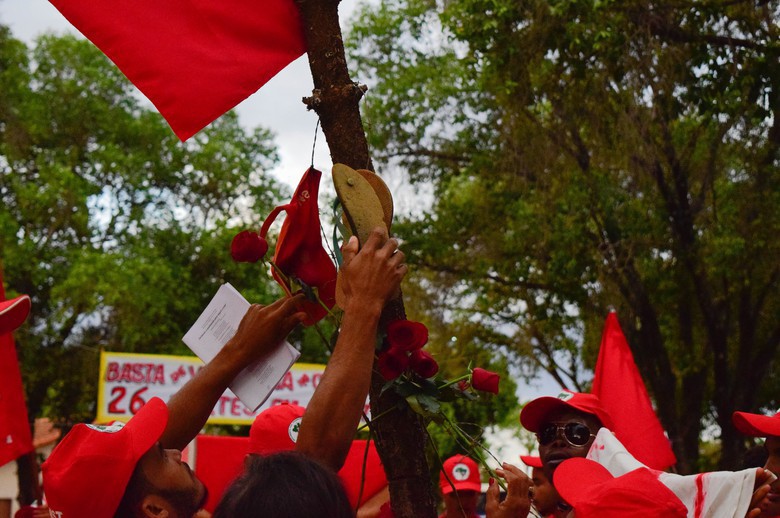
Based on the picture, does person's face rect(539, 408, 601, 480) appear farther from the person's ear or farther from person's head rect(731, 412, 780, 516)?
the person's ear

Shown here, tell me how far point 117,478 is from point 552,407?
2.22 meters

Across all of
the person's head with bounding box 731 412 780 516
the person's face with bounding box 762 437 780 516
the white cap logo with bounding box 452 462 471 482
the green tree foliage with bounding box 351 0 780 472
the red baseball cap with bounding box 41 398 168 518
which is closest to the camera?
the red baseball cap with bounding box 41 398 168 518

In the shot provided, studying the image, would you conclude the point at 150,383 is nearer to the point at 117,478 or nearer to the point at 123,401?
the point at 123,401

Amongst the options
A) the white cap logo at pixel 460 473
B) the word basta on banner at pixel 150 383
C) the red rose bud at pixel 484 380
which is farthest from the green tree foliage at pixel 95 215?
the red rose bud at pixel 484 380

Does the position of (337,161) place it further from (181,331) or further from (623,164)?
(181,331)

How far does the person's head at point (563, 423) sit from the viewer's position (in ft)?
13.9

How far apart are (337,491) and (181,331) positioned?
66.0ft

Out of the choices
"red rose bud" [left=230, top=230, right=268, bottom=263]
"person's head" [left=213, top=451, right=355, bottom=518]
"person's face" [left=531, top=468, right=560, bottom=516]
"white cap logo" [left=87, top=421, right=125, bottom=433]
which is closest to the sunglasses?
"person's face" [left=531, top=468, right=560, bottom=516]

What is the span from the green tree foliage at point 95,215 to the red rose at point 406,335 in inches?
683

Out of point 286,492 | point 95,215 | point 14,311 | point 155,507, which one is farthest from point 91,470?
point 95,215

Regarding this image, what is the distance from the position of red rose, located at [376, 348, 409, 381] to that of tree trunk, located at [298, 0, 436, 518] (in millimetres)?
157

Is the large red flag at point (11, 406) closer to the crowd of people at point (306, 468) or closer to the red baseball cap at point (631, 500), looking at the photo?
the crowd of people at point (306, 468)

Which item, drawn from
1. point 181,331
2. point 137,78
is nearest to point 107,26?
point 137,78

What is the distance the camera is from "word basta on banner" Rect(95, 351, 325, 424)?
495 inches
